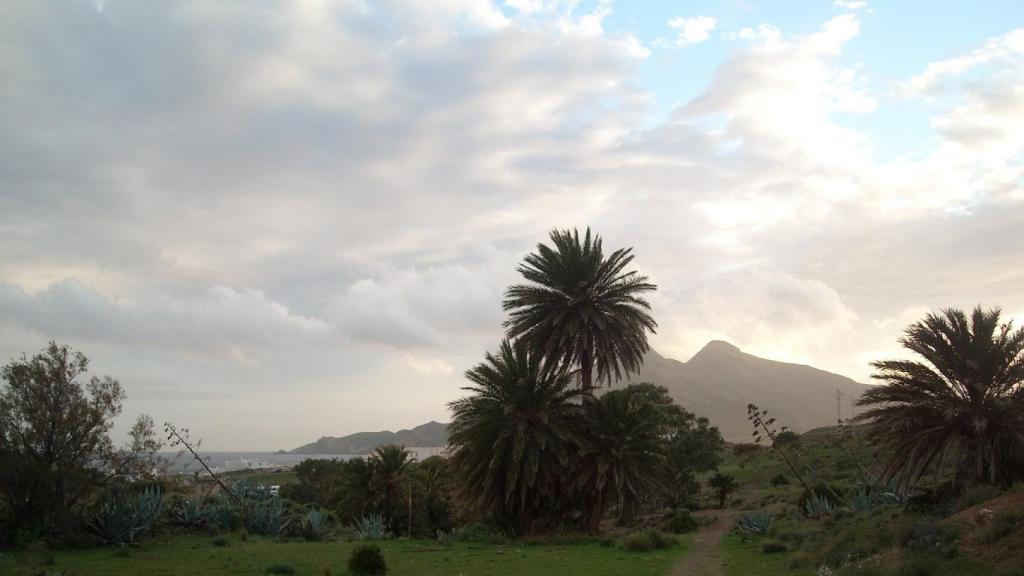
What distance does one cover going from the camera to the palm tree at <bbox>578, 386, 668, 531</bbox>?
28.2m

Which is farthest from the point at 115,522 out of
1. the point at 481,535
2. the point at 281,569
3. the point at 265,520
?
the point at 481,535

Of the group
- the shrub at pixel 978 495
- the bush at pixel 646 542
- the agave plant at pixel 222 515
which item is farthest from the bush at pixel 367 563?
the shrub at pixel 978 495

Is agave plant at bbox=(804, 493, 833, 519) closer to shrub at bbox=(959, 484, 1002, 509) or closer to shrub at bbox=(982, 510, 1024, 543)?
shrub at bbox=(959, 484, 1002, 509)

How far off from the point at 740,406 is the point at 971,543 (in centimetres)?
19629

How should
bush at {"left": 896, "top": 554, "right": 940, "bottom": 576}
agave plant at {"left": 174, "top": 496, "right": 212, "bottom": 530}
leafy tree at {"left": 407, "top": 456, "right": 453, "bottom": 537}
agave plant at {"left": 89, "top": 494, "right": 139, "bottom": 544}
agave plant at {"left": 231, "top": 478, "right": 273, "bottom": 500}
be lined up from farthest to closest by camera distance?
leafy tree at {"left": 407, "top": 456, "right": 453, "bottom": 537}, agave plant at {"left": 231, "top": 478, "right": 273, "bottom": 500}, agave plant at {"left": 174, "top": 496, "right": 212, "bottom": 530}, agave plant at {"left": 89, "top": 494, "right": 139, "bottom": 544}, bush at {"left": 896, "top": 554, "right": 940, "bottom": 576}

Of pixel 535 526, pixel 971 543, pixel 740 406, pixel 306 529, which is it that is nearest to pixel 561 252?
pixel 535 526

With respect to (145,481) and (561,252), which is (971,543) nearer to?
(561,252)

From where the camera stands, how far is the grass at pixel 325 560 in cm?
1742

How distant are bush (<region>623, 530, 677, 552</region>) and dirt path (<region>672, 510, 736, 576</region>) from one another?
3.39 feet

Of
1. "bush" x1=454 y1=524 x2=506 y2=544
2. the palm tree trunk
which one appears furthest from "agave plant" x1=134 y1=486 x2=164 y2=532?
the palm tree trunk

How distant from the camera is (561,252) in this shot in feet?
104

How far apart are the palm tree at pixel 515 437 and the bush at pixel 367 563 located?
10292mm

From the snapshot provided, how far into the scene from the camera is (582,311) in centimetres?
3016

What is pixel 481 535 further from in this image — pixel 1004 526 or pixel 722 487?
pixel 722 487
